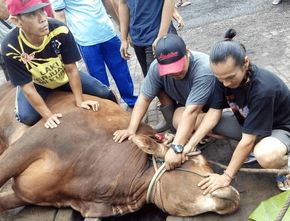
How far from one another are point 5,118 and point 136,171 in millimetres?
1624

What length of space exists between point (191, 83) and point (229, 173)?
0.81 m

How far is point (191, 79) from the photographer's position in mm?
3318

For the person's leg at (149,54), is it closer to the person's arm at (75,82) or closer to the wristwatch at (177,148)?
the person's arm at (75,82)

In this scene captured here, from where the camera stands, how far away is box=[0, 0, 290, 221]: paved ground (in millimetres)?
3197

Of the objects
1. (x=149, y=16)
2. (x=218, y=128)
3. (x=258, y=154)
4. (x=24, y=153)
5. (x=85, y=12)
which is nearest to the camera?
Answer: (x=258, y=154)

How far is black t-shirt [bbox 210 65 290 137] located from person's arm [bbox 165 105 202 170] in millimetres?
289

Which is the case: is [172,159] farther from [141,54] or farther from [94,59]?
[94,59]

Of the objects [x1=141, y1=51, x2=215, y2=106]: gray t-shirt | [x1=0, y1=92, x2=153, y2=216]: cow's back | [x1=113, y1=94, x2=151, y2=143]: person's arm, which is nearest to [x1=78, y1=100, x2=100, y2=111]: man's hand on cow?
[x1=0, y1=92, x2=153, y2=216]: cow's back

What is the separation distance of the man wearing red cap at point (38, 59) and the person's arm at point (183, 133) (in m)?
0.77

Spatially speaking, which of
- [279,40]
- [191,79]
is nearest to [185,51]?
[191,79]

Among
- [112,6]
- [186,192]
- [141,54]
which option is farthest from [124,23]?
[186,192]

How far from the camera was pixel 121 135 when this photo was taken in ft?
10.8

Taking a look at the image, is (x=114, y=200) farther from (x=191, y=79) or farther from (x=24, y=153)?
(x=191, y=79)

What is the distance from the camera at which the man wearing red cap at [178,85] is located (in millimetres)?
3049
